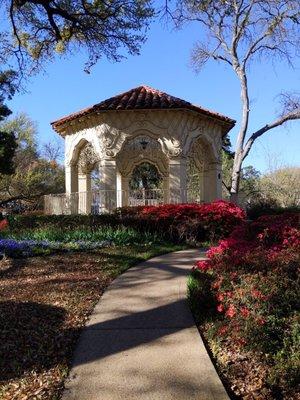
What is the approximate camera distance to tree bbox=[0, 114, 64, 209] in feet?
138

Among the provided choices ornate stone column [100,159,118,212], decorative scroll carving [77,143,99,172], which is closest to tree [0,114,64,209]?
decorative scroll carving [77,143,99,172]

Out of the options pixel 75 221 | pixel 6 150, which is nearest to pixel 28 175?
pixel 6 150

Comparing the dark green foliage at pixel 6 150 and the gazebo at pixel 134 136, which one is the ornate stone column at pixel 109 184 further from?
the dark green foliage at pixel 6 150

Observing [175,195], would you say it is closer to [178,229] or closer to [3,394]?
[178,229]

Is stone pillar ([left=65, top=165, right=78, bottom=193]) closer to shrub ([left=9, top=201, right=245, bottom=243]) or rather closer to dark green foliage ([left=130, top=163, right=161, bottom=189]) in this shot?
shrub ([left=9, top=201, right=245, bottom=243])

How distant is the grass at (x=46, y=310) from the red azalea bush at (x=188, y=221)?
11.0 feet

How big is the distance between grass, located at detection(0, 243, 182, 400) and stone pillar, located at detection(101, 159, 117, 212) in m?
6.74

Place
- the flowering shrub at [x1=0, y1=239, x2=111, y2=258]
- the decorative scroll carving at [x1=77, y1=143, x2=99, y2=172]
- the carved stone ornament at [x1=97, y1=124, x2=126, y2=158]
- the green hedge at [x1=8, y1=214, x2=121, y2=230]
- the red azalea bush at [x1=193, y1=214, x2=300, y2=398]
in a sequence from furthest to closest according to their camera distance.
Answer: the decorative scroll carving at [x1=77, y1=143, x2=99, y2=172]
the carved stone ornament at [x1=97, y1=124, x2=126, y2=158]
the green hedge at [x1=8, y1=214, x2=121, y2=230]
the flowering shrub at [x1=0, y1=239, x2=111, y2=258]
the red azalea bush at [x1=193, y1=214, x2=300, y2=398]

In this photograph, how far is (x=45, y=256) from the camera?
37.2ft

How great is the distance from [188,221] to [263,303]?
969cm

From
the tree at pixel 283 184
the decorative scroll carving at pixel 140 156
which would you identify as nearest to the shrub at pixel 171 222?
the decorative scroll carving at pixel 140 156

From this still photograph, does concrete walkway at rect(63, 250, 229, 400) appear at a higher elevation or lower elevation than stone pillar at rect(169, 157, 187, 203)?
lower

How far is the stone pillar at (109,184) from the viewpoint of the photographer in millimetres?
18406

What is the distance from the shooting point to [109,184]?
725 inches
